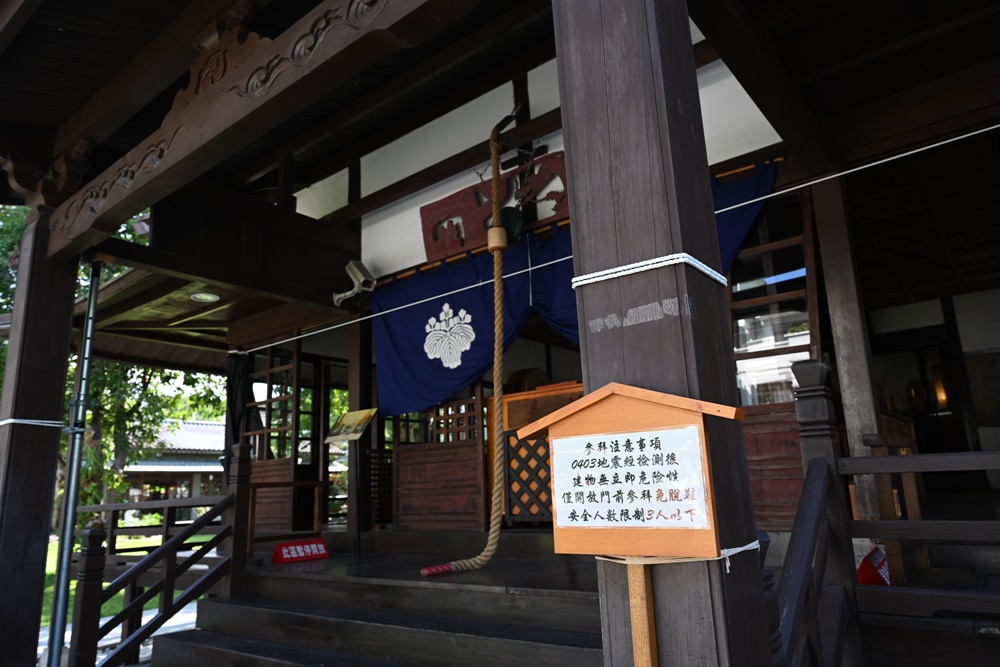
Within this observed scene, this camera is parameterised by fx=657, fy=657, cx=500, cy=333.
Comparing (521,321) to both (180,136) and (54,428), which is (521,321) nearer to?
(180,136)

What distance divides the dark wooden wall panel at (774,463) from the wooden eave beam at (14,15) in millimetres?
4335

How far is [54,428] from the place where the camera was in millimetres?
4094

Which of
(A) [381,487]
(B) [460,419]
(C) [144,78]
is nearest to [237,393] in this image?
(A) [381,487]

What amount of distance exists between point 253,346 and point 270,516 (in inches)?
74.8

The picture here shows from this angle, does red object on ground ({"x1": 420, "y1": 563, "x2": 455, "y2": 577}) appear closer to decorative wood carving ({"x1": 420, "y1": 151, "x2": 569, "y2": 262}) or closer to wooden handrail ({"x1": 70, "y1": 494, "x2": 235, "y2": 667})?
wooden handrail ({"x1": 70, "y1": 494, "x2": 235, "y2": 667})

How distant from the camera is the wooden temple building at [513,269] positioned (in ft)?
5.14

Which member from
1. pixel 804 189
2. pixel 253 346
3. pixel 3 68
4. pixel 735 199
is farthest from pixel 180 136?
pixel 253 346

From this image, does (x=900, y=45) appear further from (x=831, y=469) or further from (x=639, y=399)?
(x=639, y=399)

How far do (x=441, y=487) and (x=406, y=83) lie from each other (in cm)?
334

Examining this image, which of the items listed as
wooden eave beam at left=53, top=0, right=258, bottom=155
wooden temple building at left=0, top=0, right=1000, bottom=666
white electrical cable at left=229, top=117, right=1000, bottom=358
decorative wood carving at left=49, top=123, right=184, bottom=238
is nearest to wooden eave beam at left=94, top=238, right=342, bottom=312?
wooden temple building at left=0, top=0, right=1000, bottom=666

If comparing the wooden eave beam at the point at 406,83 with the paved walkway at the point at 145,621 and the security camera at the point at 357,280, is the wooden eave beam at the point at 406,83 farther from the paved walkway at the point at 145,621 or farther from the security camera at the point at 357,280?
the paved walkway at the point at 145,621

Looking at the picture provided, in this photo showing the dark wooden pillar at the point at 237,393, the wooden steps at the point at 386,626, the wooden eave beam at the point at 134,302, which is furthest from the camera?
the dark wooden pillar at the point at 237,393

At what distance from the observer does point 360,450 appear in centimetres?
594

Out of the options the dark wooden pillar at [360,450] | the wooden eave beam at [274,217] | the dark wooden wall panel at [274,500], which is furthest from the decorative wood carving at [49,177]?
the dark wooden wall panel at [274,500]
